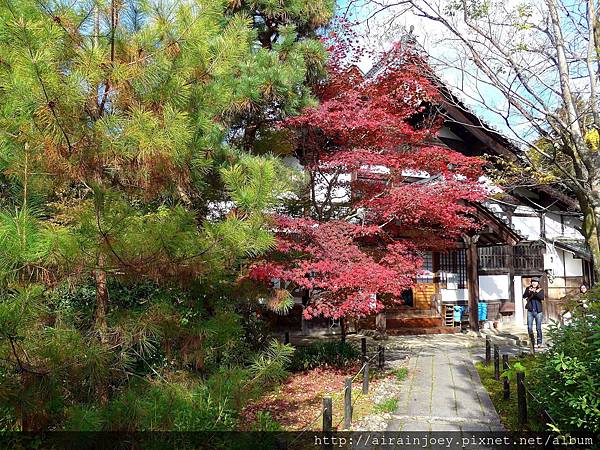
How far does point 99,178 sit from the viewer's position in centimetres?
354

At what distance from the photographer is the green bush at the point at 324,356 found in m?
9.20

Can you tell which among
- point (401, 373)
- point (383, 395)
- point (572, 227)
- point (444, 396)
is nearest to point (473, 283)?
point (572, 227)

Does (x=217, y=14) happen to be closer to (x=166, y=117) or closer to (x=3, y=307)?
(x=166, y=117)

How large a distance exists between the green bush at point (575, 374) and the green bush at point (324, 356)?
4.55m

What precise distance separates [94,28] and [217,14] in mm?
1049

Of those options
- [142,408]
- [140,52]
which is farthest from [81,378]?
[140,52]

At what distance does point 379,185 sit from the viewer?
9.23m

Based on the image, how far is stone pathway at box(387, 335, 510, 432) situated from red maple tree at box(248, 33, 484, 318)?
61.9 inches

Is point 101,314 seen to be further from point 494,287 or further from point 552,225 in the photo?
point 552,225

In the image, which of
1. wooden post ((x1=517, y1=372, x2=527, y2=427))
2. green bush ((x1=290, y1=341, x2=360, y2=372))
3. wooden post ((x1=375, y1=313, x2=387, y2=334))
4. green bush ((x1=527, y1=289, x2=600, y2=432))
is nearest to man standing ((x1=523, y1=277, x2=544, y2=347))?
wooden post ((x1=375, y1=313, x2=387, y2=334))

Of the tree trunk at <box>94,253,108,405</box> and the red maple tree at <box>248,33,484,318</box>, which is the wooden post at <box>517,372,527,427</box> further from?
the tree trunk at <box>94,253,108,405</box>

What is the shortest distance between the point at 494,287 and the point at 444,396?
10254 millimetres

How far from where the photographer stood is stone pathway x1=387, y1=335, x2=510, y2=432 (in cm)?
611

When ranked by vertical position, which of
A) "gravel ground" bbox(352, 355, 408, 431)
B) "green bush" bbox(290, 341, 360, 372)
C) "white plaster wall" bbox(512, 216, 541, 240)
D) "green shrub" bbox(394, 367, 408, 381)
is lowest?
"gravel ground" bbox(352, 355, 408, 431)
